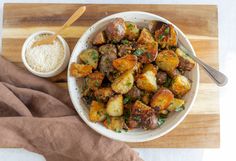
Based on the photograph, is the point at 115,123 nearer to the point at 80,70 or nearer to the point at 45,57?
the point at 80,70

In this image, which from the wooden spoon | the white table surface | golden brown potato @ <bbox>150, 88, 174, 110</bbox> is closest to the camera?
golden brown potato @ <bbox>150, 88, 174, 110</bbox>

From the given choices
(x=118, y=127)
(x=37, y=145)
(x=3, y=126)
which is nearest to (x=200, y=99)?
(x=118, y=127)

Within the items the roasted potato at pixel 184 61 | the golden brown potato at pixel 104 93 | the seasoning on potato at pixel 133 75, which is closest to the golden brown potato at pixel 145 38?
the seasoning on potato at pixel 133 75

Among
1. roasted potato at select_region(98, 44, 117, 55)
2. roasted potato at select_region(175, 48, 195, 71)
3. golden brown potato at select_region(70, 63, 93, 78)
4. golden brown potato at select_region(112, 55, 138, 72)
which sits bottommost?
roasted potato at select_region(175, 48, 195, 71)

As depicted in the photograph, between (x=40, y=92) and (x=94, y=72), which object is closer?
(x=94, y=72)

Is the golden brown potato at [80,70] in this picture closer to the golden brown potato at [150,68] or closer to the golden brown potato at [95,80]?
the golden brown potato at [95,80]

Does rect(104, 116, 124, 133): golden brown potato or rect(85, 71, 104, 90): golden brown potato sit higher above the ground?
rect(85, 71, 104, 90): golden brown potato

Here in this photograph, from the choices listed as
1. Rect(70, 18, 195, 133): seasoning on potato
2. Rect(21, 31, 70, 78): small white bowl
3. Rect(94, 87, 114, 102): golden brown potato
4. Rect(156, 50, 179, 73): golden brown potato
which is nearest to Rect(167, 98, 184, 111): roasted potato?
Rect(70, 18, 195, 133): seasoning on potato

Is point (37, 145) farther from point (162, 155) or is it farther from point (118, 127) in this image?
point (162, 155)

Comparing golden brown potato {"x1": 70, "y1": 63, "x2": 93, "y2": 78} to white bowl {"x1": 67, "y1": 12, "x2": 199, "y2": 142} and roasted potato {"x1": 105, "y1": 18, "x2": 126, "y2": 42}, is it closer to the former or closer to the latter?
white bowl {"x1": 67, "y1": 12, "x2": 199, "y2": 142}
